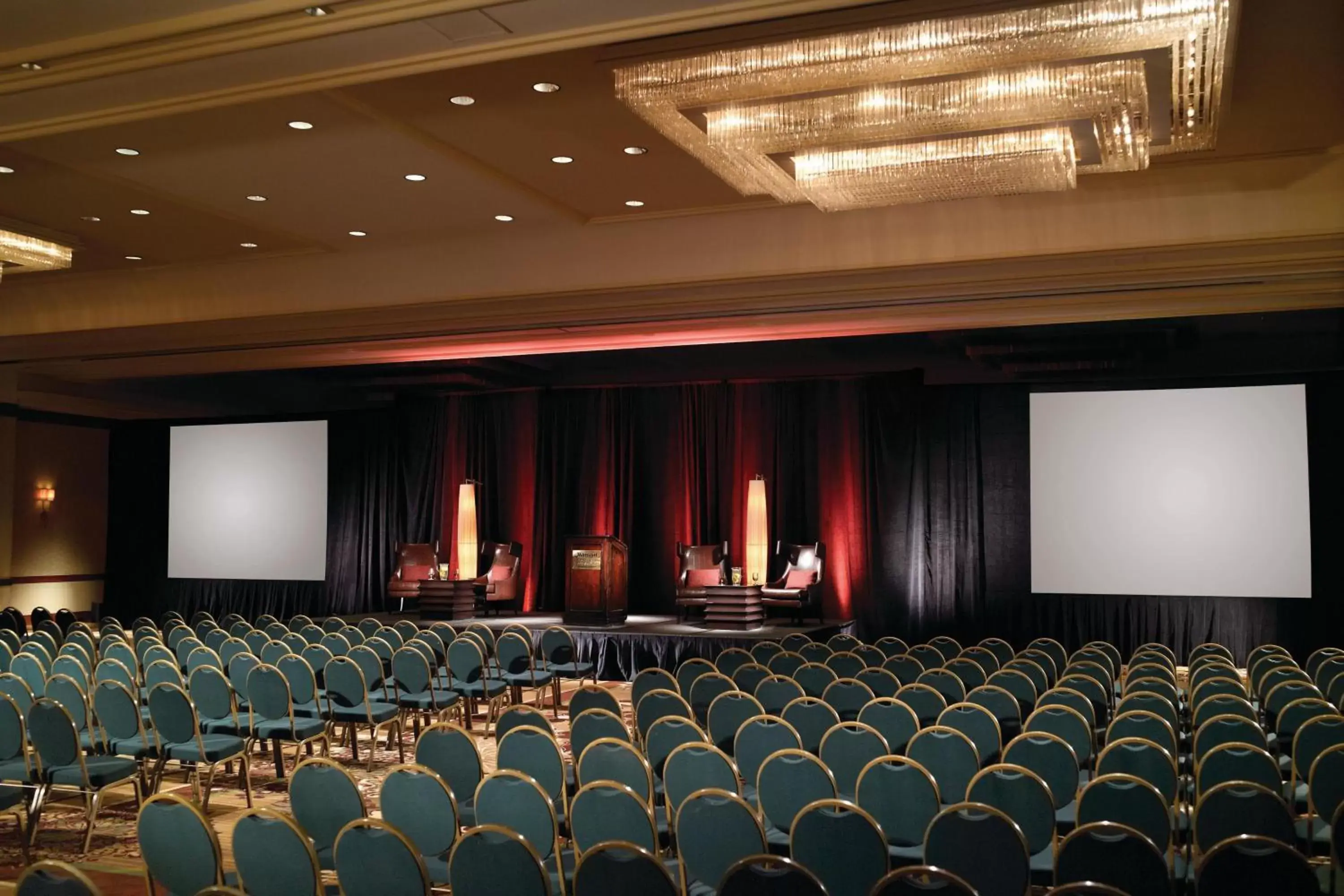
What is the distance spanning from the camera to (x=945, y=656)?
1017cm

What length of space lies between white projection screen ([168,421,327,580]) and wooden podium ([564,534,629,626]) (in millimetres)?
5944

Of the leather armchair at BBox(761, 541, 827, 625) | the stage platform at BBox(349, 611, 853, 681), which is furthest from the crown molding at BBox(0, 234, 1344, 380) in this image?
the leather armchair at BBox(761, 541, 827, 625)

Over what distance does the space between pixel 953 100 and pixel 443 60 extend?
8.49ft

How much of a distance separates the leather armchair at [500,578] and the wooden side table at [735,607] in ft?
11.3

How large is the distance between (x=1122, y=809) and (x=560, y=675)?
679 centimetres

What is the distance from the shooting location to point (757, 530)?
14500mm

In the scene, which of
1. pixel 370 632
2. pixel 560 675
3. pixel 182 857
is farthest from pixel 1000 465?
pixel 182 857

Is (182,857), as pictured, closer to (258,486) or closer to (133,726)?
(133,726)

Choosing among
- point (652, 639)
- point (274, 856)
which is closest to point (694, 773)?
point (274, 856)

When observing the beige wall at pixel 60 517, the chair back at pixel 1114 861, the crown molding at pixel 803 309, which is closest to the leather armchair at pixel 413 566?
the crown molding at pixel 803 309

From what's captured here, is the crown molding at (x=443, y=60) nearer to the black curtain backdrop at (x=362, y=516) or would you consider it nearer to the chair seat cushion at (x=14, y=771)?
the chair seat cushion at (x=14, y=771)

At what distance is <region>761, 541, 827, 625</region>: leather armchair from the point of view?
14.2 meters

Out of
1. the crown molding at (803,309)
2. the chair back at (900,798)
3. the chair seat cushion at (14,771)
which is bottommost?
the chair seat cushion at (14,771)

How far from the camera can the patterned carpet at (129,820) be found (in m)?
5.85
